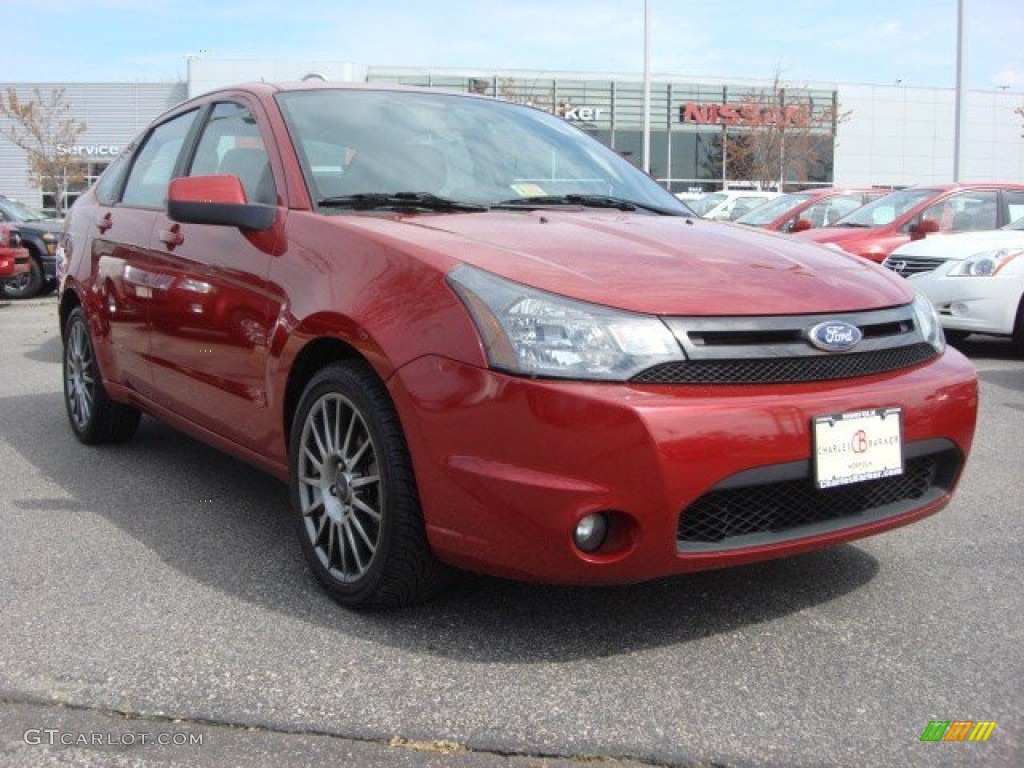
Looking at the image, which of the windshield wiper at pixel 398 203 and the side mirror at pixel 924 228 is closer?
the windshield wiper at pixel 398 203

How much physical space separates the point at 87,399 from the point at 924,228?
25.0ft

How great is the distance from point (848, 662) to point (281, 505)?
2374mm

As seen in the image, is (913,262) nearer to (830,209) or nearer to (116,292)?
(830,209)

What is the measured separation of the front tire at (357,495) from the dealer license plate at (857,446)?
1055 millimetres

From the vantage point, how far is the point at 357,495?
2.98 meters

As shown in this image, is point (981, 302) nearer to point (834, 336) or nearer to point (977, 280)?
point (977, 280)

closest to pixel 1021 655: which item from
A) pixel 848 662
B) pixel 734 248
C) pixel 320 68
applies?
pixel 848 662

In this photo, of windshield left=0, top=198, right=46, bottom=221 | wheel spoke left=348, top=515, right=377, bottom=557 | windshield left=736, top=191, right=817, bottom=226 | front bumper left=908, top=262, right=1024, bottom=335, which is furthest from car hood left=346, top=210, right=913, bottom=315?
windshield left=0, top=198, right=46, bottom=221

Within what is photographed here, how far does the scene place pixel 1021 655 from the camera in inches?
108

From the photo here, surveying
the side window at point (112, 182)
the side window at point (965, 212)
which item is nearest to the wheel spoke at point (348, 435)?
Result: the side window at point (112, 182)

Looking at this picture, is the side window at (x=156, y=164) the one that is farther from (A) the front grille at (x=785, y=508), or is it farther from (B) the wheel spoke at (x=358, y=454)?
(A) the front grille at (x=785, y=508)

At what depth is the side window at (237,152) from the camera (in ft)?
11.9

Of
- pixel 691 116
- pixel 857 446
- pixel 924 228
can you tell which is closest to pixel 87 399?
pixel 857 446

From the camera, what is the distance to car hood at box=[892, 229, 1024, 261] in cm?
850
